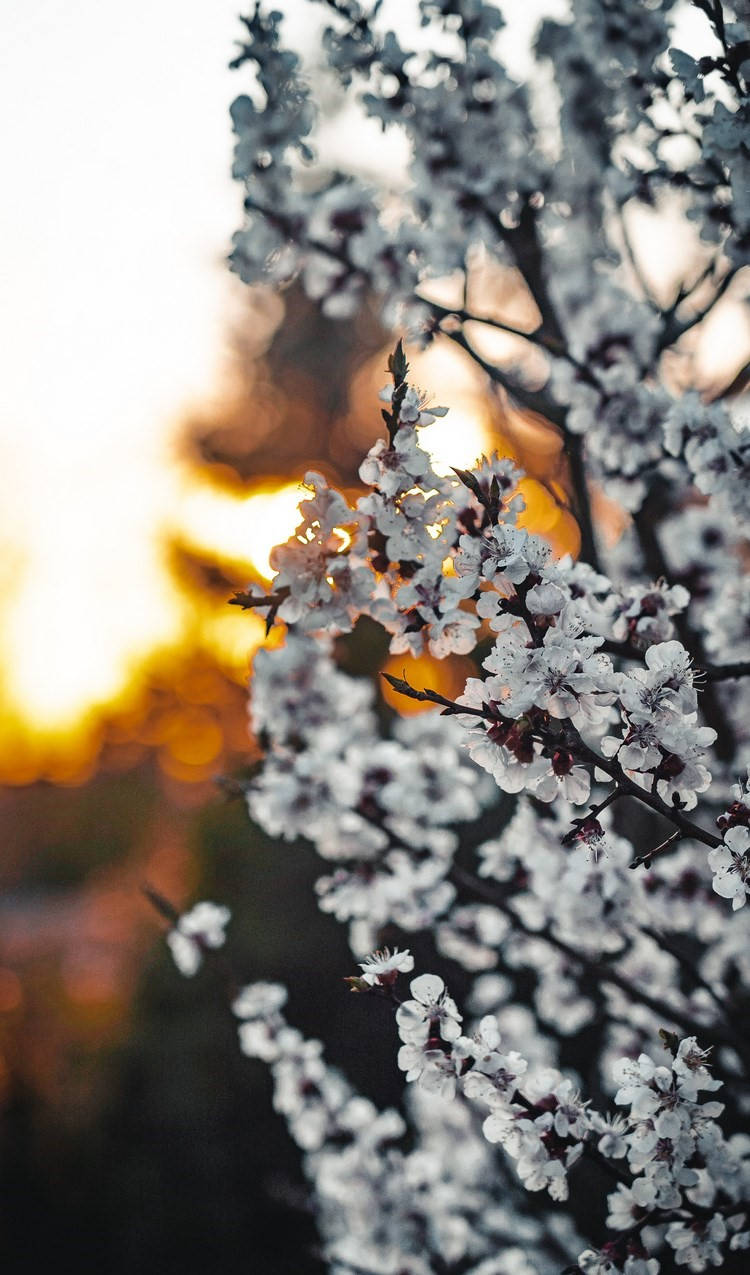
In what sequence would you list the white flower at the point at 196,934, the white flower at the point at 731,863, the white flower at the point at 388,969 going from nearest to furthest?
the white flower at the point at 731,863 → the white flower at the point at 388,969 → the white flower at the point at 196,934

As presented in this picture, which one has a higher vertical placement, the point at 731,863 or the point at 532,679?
the point at 532,679

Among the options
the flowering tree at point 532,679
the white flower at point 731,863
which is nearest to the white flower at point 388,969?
the flowering tree at point 532,679

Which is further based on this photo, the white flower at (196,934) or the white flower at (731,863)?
the white flower at (196,934)

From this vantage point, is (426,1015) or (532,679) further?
(426,1015)

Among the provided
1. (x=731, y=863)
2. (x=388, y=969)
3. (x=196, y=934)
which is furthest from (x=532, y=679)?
(x=196, y=934)

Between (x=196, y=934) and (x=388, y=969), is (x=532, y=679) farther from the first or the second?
(x=196, y=934)

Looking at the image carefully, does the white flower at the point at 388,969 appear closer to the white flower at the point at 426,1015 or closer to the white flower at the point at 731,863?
the white flower at the point at 426,1015

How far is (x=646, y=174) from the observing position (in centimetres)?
223

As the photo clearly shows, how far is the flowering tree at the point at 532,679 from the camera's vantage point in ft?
4.60

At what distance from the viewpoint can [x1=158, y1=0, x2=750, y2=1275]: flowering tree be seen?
55.2 inches

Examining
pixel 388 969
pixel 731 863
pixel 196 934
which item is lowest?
pixel 731 863

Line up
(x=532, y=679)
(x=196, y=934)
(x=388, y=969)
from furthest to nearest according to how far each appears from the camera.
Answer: (x=196, y=934) < (x=388, y=969) < (x=532, y=679)

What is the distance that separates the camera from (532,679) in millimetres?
1272

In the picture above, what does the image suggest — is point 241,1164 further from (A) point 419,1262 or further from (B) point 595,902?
(B) point 595,902
